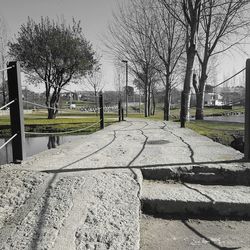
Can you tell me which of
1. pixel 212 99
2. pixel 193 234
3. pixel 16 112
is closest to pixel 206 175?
pixel 193 234

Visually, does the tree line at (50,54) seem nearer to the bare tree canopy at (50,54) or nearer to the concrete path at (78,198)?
the bare tree canopy at (50,54)

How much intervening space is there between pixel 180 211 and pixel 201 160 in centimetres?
120

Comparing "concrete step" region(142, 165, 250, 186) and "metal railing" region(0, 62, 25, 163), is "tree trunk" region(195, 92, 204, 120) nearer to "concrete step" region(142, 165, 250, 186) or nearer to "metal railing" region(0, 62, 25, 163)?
"concrete step" region(142, 165, 250, 186)

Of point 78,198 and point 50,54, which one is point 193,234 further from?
point 50,54

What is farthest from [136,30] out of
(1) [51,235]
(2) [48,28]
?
(1) [51,235]

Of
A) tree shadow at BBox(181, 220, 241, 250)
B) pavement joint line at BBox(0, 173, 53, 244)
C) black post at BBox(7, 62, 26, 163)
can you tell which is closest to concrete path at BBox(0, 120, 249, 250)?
pavement joint line at BBox(0, 173, 53, 244)

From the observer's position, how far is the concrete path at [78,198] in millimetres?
2270

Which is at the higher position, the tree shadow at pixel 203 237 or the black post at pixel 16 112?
the black post at pixel 16 112

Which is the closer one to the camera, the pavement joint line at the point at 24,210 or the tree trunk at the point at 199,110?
the pavement joint line at the point at 24,210

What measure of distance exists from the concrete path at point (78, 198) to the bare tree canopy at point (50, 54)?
2493 cm

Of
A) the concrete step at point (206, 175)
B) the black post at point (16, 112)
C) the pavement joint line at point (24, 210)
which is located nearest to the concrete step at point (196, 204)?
the concrete step at point (206, 175)

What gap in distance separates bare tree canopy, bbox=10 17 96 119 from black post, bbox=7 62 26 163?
24570mm

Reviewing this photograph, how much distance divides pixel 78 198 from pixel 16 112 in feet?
5.59

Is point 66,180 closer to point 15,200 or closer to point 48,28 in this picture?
point 15,200
